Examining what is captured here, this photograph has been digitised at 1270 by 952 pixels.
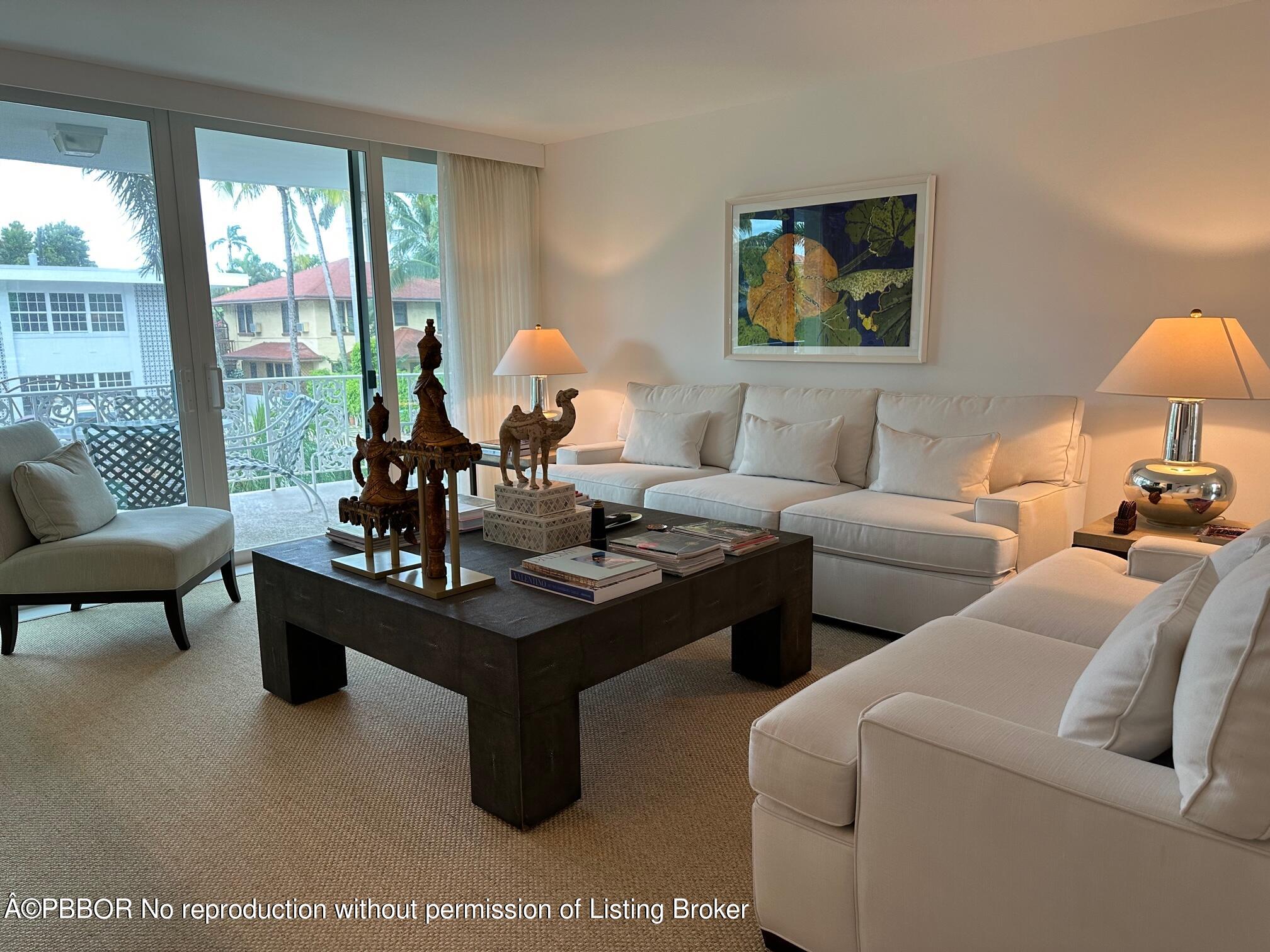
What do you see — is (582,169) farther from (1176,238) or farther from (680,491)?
(1176,238)

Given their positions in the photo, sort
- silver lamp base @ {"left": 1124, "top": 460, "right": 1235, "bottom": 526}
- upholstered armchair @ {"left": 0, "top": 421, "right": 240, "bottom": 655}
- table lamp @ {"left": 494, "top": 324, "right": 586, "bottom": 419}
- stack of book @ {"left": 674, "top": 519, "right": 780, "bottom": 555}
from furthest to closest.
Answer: table lamp @ {"left": 494, "top": 324, "right": 586, "bottom": 419}, upholstered armchair @ {"left": 0, "top": 421, "right": 240, "bottom": 655}, silver lamp base @ {"left": 1124, "top": 460, "right": 1235, "bottom": 526}, stack of book @ {"left": 674, "top": 519, "right": 780, "bottom": 555}

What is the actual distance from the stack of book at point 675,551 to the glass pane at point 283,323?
275 centimetres

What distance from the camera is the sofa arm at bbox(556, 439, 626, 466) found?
189 inches

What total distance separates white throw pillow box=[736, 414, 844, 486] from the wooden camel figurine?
173 centimetres

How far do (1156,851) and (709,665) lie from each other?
Answer: 1.98 metres

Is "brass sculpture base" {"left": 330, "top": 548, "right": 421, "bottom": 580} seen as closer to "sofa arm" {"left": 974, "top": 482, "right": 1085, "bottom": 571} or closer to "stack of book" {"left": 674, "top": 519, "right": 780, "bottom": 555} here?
"stack of book" {"left": 674, "top": 519, "right": 780, "bottom": 555}

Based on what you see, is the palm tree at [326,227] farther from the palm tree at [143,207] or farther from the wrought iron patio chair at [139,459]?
the wrought iron patio chair at [139,459]

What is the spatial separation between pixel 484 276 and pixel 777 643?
11.4 ft

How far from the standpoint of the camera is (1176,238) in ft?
11.6

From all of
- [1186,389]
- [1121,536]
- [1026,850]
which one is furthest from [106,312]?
[1186,389]

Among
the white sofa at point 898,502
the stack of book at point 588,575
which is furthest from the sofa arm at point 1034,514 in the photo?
the stack of book at point 588,575

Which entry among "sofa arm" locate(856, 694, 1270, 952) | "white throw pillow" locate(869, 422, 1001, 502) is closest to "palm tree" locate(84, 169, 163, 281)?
"white throw pillow" locate(869, 422, 1001, 502)

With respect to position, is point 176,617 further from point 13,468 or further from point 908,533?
point 908,533

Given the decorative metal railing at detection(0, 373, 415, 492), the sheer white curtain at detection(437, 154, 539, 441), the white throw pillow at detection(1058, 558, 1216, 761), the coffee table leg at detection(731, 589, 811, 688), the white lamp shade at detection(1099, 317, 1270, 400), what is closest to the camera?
the white throw pillow at detection(1058, 558, 1216, 761)
